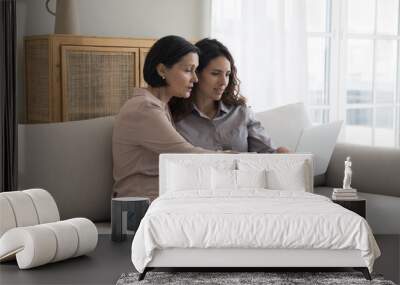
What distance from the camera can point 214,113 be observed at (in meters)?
4.89

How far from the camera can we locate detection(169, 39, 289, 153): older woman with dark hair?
4805mm

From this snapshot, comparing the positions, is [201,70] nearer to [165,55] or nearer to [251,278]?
[165,55]

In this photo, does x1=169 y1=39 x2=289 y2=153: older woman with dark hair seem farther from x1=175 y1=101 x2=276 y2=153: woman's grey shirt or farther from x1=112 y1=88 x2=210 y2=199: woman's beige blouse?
x1=112 y1=88 x2=210 y2=199: woman's beige blouse

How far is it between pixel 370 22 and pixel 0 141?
3896 mm

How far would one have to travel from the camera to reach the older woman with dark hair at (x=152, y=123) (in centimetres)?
445

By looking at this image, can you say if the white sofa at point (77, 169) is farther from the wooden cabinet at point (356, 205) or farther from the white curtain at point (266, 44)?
the white curtain at point (266, 44)

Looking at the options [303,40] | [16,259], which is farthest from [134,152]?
[303,40]

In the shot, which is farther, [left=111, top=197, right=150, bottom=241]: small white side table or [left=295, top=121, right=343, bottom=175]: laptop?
[left=295, top=121, right=343, bottom=175]: laptop

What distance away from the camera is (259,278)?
3.57 meters

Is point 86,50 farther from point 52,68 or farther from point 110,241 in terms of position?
point 110,241

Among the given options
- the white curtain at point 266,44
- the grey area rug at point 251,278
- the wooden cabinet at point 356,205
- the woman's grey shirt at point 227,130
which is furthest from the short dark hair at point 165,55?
the white curtain at point 266,44

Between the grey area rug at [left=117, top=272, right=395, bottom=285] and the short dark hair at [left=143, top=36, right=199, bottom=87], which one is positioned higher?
the short dark hair at [left=143, top=36, right=199, bottom=87]

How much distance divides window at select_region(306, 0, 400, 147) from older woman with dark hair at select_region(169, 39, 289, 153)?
7.08 ft

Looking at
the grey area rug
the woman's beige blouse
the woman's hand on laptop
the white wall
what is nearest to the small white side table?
the woman's beige blouse
